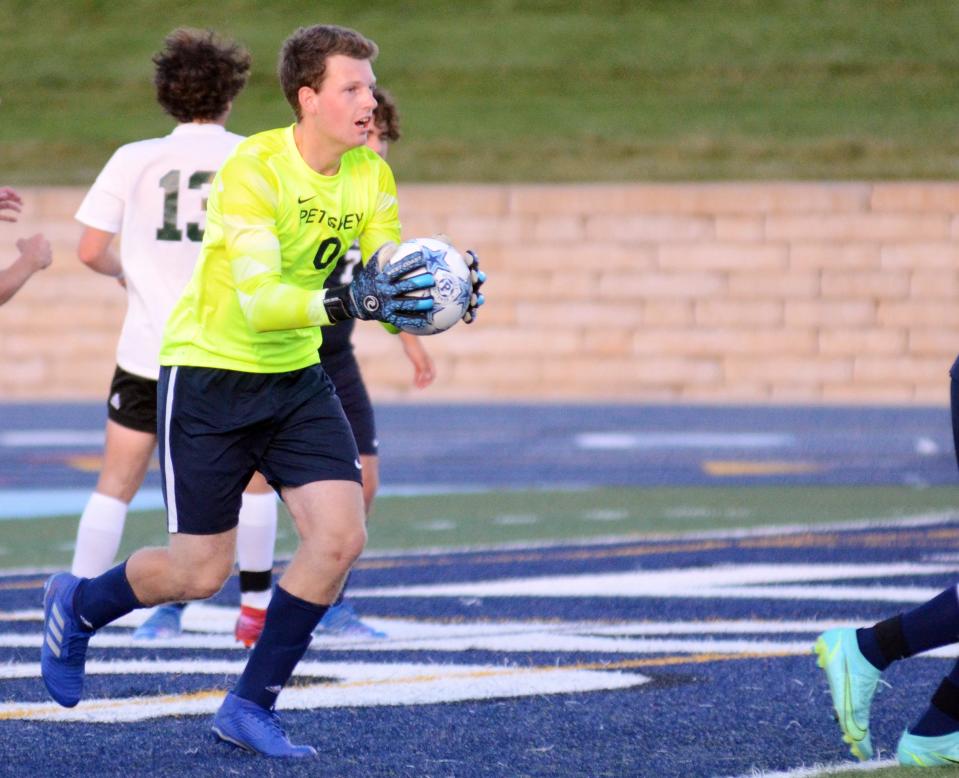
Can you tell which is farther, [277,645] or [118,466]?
[118,466]

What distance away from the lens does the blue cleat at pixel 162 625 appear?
7125 millimetres

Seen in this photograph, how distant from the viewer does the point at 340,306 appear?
189 inches

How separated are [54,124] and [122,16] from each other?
473cm

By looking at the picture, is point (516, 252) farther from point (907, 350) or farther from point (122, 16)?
point (122, 16)

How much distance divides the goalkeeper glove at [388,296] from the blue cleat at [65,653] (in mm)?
1405

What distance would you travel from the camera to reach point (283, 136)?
526 cm

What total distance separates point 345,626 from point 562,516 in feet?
12.7

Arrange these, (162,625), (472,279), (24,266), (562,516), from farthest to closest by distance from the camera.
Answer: (562,516) < (162,625) < (24,266) < (472,279)

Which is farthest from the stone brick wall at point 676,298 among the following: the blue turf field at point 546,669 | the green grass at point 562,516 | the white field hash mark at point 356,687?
the white field hash mark at point 356,687

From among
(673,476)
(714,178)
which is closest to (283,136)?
(673,476)

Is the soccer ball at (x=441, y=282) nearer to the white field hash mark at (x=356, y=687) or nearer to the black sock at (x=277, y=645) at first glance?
the black sock at (x=277, y=645)

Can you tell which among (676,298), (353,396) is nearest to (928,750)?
(353,396)

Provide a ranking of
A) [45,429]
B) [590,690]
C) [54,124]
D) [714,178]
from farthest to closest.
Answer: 1. [54,124]
2. [714,178]
3. [45,429]
4. [590,690]

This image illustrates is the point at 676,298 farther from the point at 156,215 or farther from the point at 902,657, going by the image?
the point at 902,657
